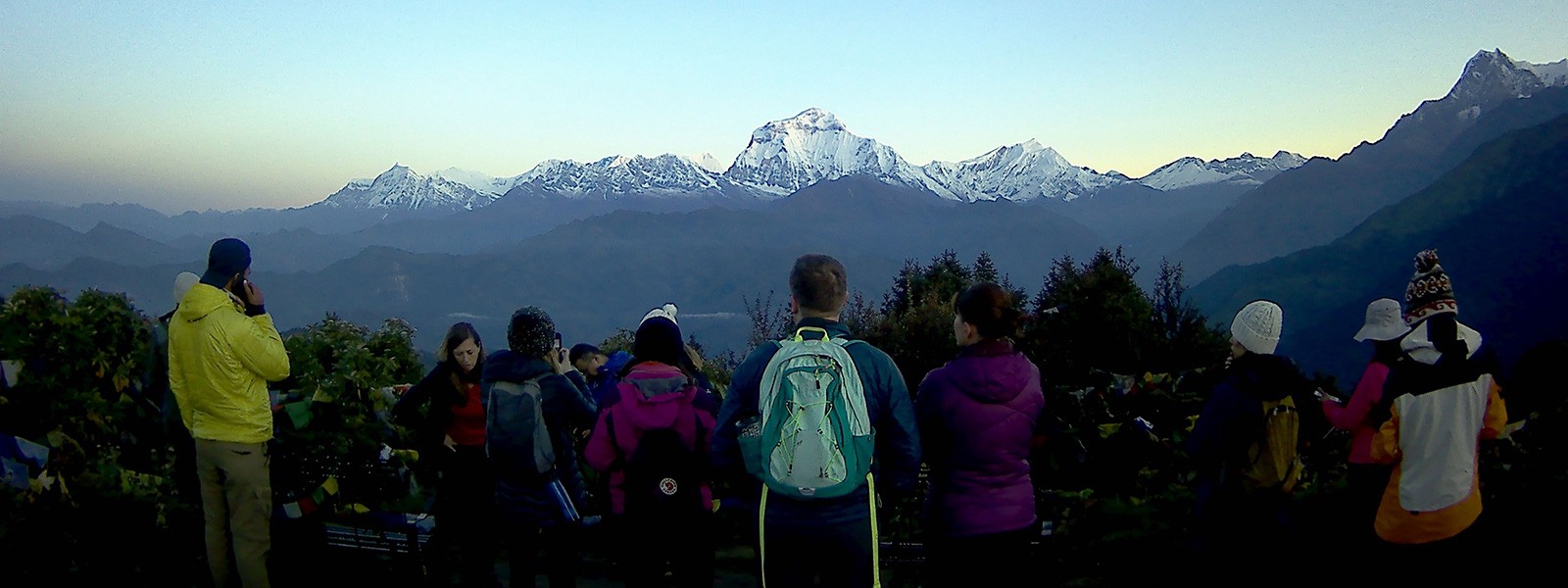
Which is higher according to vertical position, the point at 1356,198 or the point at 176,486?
the point at 1356,198

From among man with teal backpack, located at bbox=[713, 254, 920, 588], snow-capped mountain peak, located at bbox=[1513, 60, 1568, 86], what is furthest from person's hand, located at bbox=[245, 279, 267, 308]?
snow-capped mountain peak, located at bbox=[1513, 60, 1568, 86]

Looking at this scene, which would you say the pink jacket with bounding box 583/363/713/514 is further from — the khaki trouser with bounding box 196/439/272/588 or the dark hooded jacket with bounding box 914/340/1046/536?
the khaki trouser with bounding box 196/439/272/588

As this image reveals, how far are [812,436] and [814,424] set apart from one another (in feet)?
0.12

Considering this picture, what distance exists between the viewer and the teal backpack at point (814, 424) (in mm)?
2607

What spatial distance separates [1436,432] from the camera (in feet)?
10.4

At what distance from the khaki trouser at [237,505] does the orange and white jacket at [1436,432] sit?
483 cm

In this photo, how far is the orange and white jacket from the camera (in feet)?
10.3

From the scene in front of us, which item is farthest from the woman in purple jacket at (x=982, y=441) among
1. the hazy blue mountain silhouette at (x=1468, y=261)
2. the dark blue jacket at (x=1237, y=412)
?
the hazy blue mountain silhouette at (x=1468, y=261)

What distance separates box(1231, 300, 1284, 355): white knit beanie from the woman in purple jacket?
0.85 meters

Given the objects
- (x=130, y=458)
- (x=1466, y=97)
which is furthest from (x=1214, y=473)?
(x=1466, y=97)

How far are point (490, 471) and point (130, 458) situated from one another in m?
2.78

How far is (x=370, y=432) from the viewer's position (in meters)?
4.86

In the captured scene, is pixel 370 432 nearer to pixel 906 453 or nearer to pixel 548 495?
pixel 548 495

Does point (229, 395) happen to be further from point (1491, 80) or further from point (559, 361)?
point (1491, 80)
